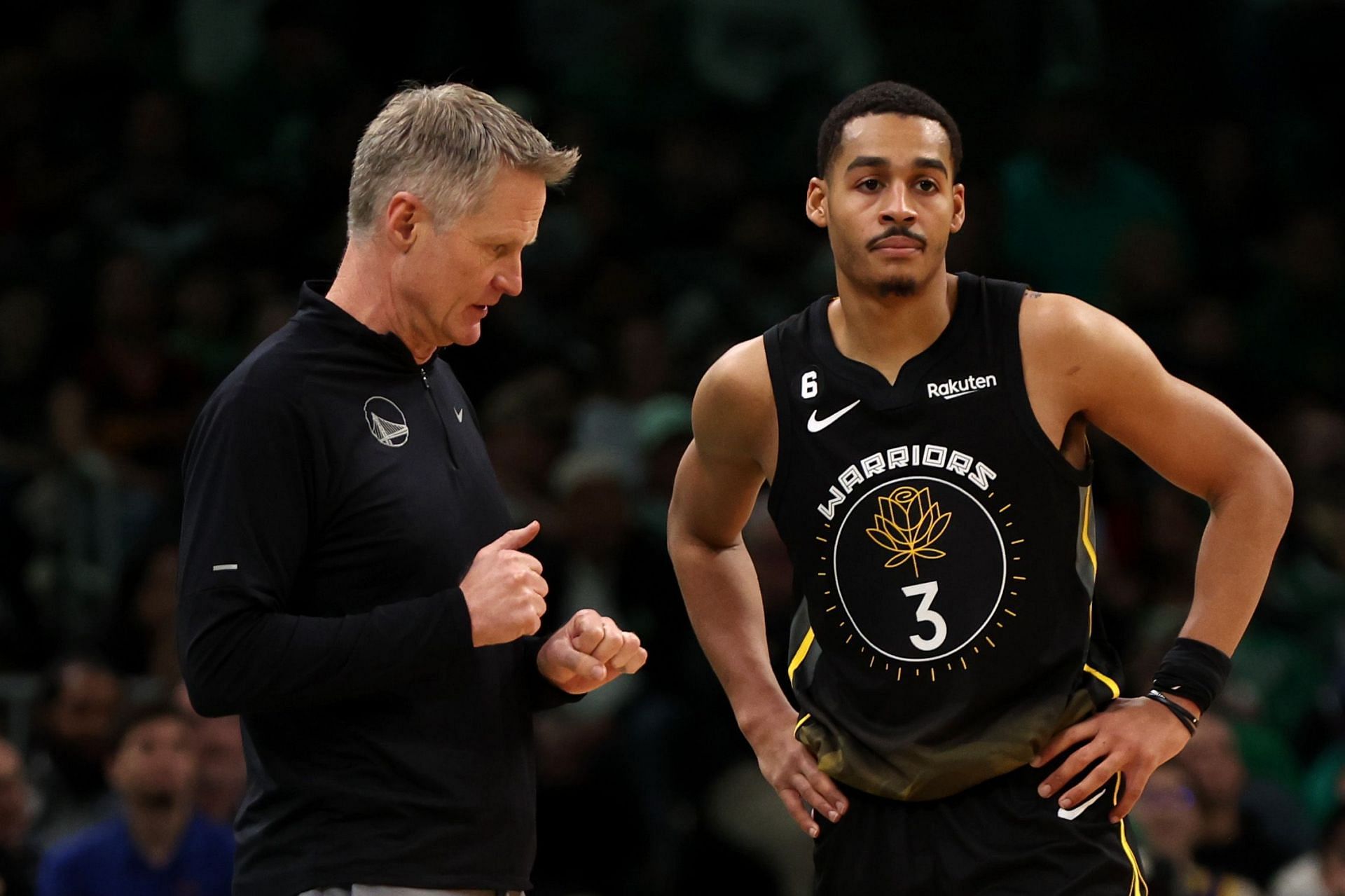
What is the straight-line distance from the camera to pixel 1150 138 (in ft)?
32.5

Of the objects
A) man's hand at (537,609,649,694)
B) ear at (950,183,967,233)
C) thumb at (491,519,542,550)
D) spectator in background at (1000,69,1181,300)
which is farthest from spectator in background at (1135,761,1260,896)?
thumb at (491,519,542,550)

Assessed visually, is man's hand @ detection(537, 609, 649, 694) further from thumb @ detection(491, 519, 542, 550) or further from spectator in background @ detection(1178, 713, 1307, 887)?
spectator in background @ detection(1178, 713, 1307, 887)

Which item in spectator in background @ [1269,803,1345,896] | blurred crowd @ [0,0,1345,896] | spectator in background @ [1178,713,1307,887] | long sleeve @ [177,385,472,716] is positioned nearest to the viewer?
long sleeve @ [177,385,472,716]

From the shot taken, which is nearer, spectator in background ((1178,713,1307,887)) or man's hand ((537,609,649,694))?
man's hand ((537,609,649,694))

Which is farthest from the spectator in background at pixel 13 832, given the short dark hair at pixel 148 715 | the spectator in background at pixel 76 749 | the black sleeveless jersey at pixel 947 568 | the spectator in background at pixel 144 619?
the black sleeveless jersey at pixel 947 568

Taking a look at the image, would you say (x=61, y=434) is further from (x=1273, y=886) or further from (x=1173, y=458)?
(x=1173, y=458)

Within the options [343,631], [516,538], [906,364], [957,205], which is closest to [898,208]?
[957,205]

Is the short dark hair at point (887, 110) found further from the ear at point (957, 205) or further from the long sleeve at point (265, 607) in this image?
the long sleeve at point (265, 607)

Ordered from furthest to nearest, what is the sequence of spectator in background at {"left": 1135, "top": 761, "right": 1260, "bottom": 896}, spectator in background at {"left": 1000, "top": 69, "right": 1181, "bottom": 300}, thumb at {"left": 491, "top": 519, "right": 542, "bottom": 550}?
spectator in background at {"left": 1000, "top": 69, "right": 1181, "bottom": 300}, spectator in background at {"left": 1135, "top": 761, "right": 1260, "bottom": 896}, thumb at {"left": 491, "top": 519, "right": 542, "bottom": 550}

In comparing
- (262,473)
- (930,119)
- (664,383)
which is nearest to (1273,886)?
(664,383)

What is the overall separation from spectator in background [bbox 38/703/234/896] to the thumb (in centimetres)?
341

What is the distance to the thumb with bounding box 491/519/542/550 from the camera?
3117 millimetres

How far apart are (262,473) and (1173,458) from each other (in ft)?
5.24

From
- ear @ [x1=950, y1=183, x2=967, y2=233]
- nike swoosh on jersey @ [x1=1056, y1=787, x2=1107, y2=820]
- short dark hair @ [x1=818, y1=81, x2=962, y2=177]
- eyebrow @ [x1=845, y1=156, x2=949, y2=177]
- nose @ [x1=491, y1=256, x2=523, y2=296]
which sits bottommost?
nike swoosh on jersey @ [x1=1056, y1=787, x2=1107, y2=820]
